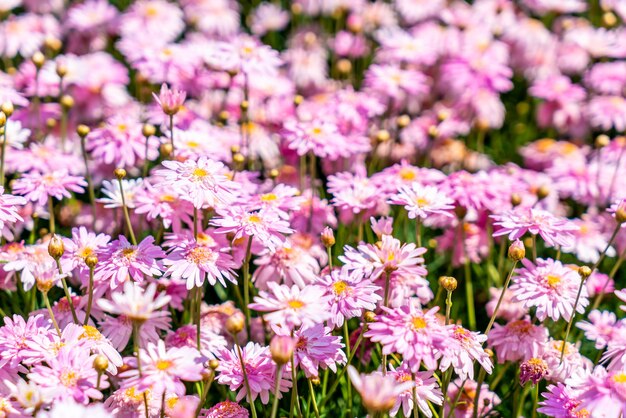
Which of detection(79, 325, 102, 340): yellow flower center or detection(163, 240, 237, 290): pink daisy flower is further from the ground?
detection(163, 240, 237, 290): pink daisy flower

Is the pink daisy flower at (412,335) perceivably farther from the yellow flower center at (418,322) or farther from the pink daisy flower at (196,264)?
the pink daisy flower at (196,264)

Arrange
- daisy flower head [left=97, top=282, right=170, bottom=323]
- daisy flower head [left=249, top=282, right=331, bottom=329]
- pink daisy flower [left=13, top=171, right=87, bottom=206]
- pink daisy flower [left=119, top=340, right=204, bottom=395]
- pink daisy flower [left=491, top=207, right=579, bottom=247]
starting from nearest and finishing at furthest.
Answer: daisy flower head [left=97, top=282, right=170, bottom=323] → pink daisy flower [left=119, top=340, right=204, bottom=395] → daisy flower head [left=249, top=282, right=331, bottom=329] → pink daisy flower [left=491, top=207, right=579, bottom=247] → pink daisy flower [left=13, top=171, right=87, bottom=206]

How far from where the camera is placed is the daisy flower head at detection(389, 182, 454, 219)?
7.44 ft

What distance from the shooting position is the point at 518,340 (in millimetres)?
2219

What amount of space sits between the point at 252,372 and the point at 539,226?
2.88 feet

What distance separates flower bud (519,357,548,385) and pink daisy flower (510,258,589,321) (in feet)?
0.40

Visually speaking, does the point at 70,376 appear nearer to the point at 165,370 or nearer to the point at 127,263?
the point at 165,370

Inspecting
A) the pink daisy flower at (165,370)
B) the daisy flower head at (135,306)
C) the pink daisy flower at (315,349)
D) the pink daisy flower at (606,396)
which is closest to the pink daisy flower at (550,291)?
the pink daisy flower at (606,396)

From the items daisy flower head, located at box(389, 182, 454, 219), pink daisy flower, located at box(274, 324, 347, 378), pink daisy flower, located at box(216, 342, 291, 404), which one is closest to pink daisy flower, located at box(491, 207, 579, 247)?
daisy flower head, located at box(389, 182, 454, 219)

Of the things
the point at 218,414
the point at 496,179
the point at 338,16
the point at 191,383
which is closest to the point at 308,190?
the point at 496,179

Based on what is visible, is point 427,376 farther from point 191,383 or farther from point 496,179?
point 496,179

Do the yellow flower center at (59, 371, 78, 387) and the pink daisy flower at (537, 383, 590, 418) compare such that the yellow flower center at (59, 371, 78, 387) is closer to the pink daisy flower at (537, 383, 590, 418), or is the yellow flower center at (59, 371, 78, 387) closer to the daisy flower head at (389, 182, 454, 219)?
the daisy flower head at (389, 182, 454, 219)

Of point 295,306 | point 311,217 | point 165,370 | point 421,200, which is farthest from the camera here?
point 311,217

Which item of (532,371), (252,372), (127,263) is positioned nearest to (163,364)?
(252,372)
